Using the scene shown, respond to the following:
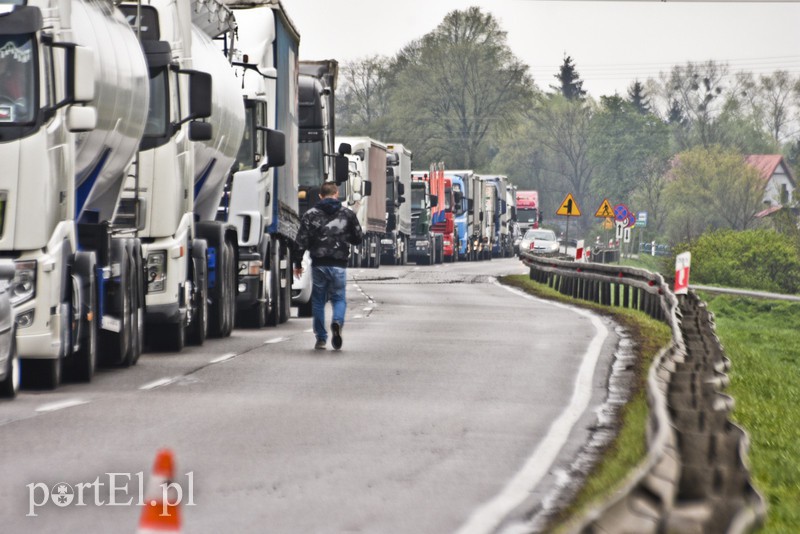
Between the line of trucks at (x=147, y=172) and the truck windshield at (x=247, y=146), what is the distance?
2 centimetres

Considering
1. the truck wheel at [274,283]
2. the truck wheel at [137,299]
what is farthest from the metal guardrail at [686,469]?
the truck wheel at [274,283]

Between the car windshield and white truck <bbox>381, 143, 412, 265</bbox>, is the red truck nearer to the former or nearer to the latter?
white truck <bbox>381, 143, 412, 265</bbox>

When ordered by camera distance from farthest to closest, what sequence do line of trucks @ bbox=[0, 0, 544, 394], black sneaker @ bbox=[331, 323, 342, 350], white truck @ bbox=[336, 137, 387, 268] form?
white truck @ bbox=[336, 137, 387, 268]
black sneaker @ bbox=[331, 323, 342, 350]
line of trucks @ bbox=[0, 0, 544, 394]

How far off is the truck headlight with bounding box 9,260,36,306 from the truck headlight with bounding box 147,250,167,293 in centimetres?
399

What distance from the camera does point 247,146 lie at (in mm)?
21188

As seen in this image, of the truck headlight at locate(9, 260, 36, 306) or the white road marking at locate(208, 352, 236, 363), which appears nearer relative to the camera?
the truck headlight at locate(9, 260, 36, 306)

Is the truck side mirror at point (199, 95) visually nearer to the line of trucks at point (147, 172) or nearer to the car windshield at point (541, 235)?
the line of trucks at point (147, 172)

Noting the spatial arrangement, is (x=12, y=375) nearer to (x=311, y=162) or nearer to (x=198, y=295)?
(x=198, y=295)

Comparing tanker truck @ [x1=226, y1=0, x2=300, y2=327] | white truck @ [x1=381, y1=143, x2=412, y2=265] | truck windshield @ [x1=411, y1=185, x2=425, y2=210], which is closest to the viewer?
tanker truck @ [x1=226, y1=0, x2=300, y2=327]

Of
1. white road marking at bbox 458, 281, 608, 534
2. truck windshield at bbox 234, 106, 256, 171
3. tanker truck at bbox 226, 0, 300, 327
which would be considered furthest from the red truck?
white road marking at bbox 458, 281, 608, 534

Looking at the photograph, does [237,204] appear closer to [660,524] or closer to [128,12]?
[128,12]

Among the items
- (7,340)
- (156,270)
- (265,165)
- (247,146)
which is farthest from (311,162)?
(7,340)

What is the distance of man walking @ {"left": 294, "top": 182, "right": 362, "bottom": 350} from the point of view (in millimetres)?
17328

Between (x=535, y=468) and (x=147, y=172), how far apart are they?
332 inches
